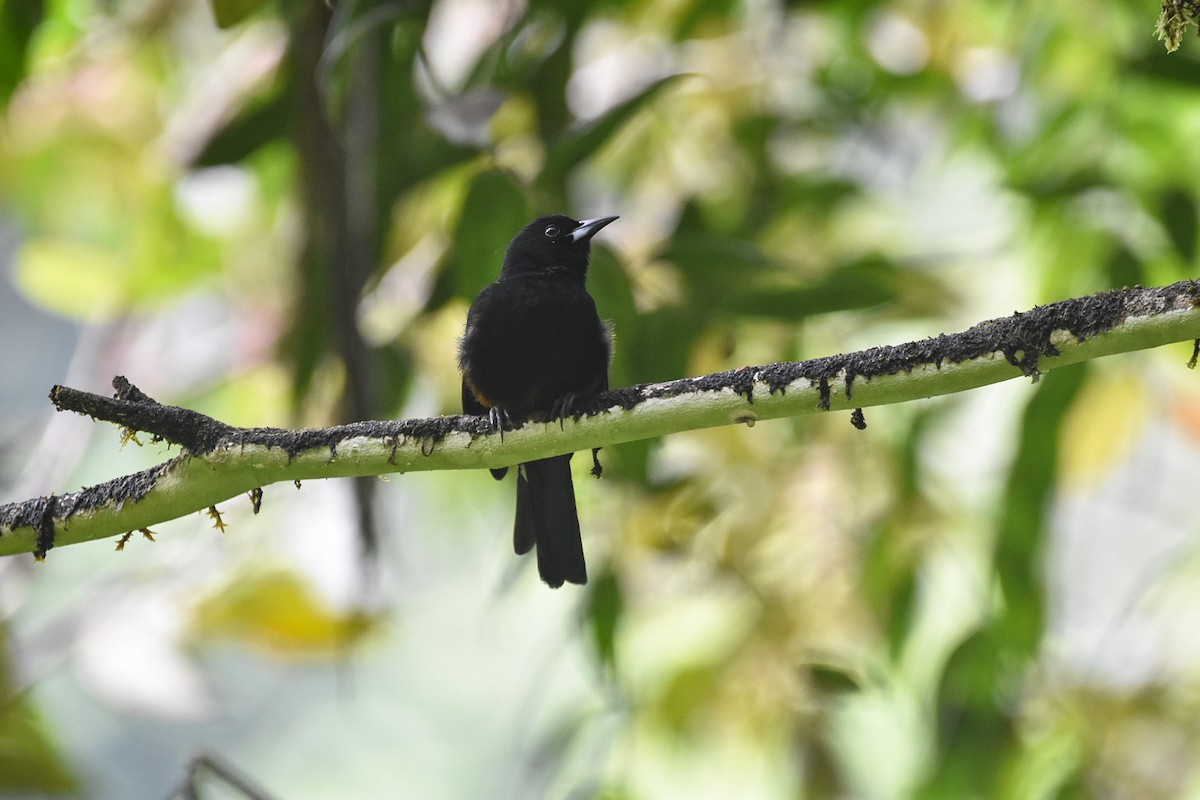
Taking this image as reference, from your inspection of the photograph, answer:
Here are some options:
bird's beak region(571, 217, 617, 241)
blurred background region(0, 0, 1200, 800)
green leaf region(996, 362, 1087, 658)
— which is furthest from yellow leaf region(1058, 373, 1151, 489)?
bird's beak region(571, 217, 617, 241)

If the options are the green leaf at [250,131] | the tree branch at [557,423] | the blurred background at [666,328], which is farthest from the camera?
the green leaf at [250,131]

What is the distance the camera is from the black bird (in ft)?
8.54

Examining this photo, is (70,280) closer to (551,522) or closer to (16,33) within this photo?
(16,33)

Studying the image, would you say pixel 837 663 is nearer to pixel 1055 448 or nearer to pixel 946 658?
pixel 946 658

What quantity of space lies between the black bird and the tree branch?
2.72 ft

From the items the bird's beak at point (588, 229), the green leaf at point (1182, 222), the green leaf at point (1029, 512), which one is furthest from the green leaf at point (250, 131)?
the green leaf at point (1182, 222)

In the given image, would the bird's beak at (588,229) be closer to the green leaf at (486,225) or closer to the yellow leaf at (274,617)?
the green leaf at (486,225)

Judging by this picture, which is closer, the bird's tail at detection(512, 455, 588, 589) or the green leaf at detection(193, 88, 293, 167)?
the bird's tail at detection(512, 455, 588, 589)

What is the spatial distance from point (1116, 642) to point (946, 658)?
0.94 m

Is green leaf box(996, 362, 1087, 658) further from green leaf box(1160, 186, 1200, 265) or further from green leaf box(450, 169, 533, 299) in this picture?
green leaf box(450, 169, 533, 299)

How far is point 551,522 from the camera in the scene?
8.63 ft

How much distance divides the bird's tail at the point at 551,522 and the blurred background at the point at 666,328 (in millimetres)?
235

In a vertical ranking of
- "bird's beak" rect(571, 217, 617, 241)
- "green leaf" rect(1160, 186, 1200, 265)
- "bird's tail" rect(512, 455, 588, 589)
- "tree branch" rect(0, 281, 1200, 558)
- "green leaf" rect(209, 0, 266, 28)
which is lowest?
"tree branch" rect(0, 281, 1200, 558)

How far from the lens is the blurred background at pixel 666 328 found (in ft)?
9.91
